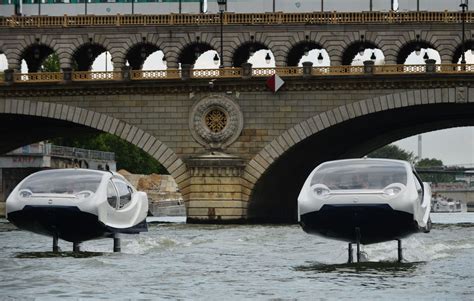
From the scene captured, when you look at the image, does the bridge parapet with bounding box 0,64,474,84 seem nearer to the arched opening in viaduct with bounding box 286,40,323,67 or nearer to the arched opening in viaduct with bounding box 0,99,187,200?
the arched opening in viaduct with bounding box 0,99,187,200

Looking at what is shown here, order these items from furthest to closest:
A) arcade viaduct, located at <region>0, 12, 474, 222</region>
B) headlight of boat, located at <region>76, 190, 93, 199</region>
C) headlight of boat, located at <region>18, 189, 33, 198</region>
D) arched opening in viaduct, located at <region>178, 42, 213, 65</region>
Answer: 1. arched opening in viaduct, located at <region>178, 42, 213, 65</region>
2. arcade viaduct, located at <region>0, 12, 474, 222</region>
3. headlight of boat, located at <region>18, 189, 33, 198</region>
4. headlight of boat, located at <region>76, 190, 93, 199</region>

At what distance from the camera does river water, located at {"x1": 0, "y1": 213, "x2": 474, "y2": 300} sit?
24562mm

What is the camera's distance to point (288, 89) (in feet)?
245

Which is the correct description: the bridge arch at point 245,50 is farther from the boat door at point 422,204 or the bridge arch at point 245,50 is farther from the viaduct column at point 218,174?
the boat door at point 422,204

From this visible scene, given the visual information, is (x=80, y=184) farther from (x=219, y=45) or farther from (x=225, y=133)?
(x=219, y=45)

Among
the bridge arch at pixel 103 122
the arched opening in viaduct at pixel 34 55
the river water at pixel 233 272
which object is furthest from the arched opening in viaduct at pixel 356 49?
the river water at pixel 233 272

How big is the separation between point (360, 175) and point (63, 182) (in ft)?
25.5

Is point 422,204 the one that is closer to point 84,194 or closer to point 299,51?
point 84,194

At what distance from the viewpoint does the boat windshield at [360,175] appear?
1237 inches

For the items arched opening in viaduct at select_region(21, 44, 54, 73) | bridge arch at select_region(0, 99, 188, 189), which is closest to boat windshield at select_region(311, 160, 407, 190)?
bridge arch at select_region(0, 99, 188, 189)

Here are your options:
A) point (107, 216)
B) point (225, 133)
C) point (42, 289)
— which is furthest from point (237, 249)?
point (225, 133)

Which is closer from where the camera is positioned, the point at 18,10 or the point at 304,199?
the point at 304,199

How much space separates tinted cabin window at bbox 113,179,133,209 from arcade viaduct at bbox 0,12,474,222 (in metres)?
37.1

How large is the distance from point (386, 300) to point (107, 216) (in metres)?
12.0
